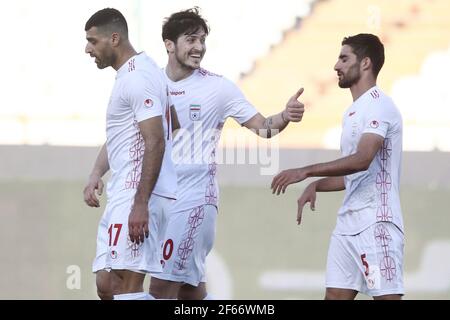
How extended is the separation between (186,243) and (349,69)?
1476 millimetres

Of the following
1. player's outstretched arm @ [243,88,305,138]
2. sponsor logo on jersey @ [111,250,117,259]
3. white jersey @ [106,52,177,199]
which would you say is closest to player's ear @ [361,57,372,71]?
player's outstretched arm @ [243,88,305,138]

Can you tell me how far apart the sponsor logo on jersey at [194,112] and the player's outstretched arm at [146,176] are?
53.6 inches

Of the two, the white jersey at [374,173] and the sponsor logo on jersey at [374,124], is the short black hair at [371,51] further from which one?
the sponsor logo on jersey at [374,124]

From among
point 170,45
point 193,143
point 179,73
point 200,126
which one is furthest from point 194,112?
point 170,45

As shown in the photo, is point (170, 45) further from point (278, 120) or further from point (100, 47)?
point (100, 47)

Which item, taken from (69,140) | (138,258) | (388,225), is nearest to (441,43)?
(69,140)

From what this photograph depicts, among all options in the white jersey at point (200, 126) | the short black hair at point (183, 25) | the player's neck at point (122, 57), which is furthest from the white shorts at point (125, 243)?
the short black hair at point (183, 25)

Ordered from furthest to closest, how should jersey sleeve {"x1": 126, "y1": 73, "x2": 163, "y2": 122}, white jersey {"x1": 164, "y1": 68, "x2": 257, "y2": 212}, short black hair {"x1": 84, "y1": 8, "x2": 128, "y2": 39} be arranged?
white jersey {"x1": 164, "y1": 68, "x2": 257, "y2": 212} < short black hair {"x1": 84, "y1": 8, "x2": 128, "y2": 39} < jersey sleeve {"x1": 126, "y1": 73, "x2": 163, "y2": 122}

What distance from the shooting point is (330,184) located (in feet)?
23.7

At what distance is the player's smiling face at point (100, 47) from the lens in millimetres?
6250

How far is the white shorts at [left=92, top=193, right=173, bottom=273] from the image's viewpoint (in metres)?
5.95

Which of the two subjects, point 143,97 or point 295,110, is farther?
point 295,110

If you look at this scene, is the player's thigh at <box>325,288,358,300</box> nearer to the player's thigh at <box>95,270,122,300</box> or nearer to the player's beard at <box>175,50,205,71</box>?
the player's thigh at <box>95,270,122,300</box>

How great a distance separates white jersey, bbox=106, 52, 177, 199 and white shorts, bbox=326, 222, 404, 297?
3.94 feet
